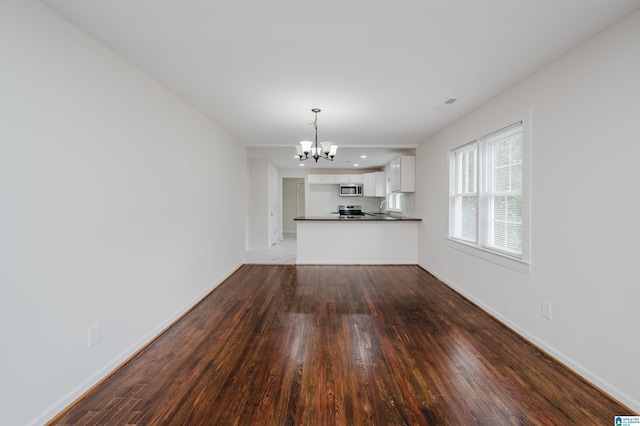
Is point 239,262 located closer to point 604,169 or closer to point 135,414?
point 135,414

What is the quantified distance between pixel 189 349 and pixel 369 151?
5.02 meters

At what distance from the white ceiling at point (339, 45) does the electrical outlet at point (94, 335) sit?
205 cm

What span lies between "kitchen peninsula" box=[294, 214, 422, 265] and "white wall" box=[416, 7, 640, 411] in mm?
2872

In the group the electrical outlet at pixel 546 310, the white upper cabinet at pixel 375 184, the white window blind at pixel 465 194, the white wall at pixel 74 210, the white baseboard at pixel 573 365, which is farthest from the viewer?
the white upper cabinet at pixel 375 184

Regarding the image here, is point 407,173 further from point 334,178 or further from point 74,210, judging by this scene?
point 74,210

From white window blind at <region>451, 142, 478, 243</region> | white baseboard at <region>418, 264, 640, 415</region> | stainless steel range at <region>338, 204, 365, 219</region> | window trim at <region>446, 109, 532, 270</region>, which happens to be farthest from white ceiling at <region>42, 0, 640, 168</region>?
stainless steel range at <region>338, 204, 365, 219</region>

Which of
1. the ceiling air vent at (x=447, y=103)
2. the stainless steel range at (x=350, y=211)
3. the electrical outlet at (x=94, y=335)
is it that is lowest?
the electrical outlet at (x=94, y=335)

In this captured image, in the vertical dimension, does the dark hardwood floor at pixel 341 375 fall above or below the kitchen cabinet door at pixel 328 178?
below

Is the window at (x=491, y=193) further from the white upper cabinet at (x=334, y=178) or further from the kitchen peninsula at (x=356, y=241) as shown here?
the white upper cabinet at (x=334, y=178)

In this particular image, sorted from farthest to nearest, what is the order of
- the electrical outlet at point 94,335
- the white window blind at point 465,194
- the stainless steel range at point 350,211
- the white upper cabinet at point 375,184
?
the stainless steel range at point 350,211
the white upper cabinet at point 375,184
the white window blind at point 465,194
the electrical outlet at point 94,335

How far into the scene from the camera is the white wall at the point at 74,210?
1468mm

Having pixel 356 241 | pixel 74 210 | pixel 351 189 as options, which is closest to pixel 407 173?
pixel 356 241

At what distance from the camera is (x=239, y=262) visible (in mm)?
5461

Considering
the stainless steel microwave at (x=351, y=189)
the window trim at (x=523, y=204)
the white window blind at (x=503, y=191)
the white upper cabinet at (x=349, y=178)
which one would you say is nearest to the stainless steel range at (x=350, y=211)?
the stainless steel microwave at (x=351, y=189)
